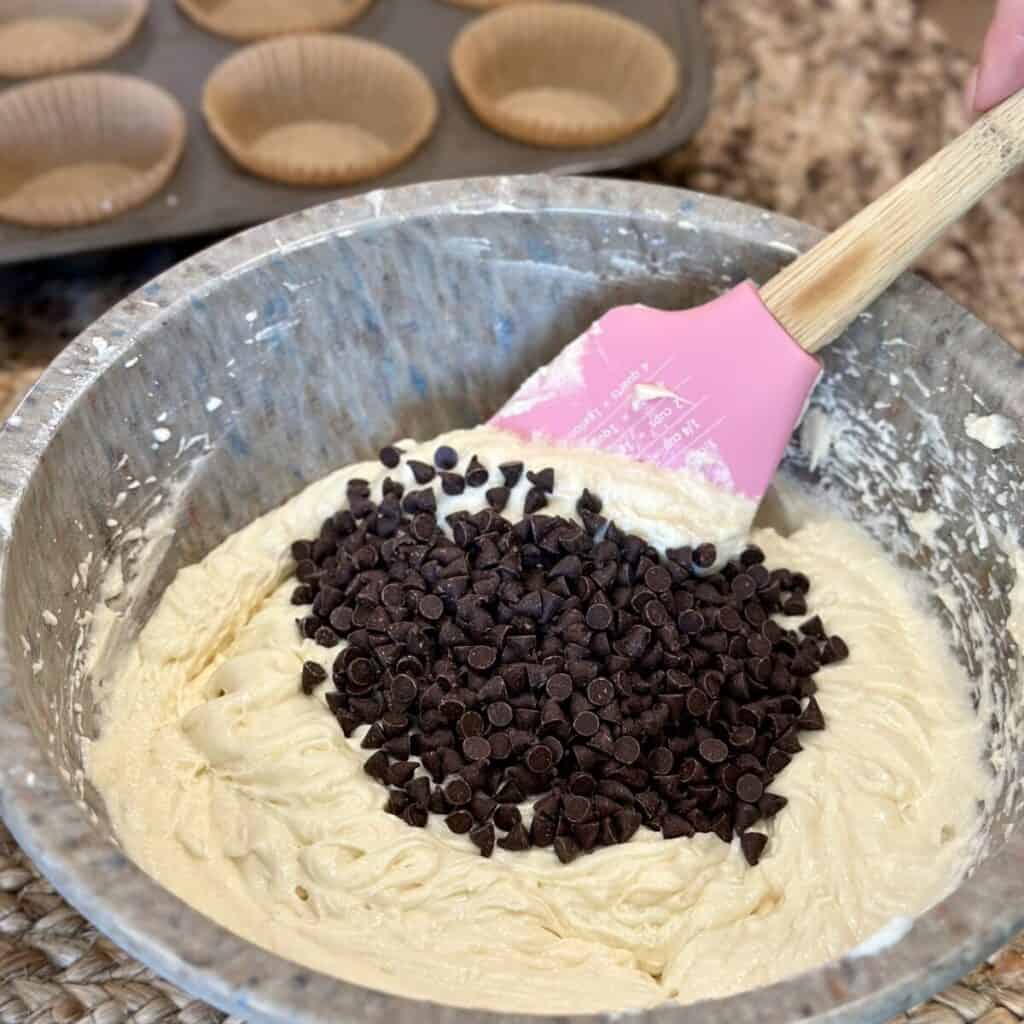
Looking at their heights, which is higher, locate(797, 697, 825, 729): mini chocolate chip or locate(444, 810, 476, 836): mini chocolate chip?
locate(797, 697, 825, 729): mini chocolate chip

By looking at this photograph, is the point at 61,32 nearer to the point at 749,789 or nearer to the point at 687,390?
the point at 687,390

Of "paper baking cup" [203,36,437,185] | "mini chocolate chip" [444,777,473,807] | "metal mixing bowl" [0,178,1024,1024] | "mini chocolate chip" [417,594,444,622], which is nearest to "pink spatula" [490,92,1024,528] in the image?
"metal mixing bowl" [0,178,1024,1024]

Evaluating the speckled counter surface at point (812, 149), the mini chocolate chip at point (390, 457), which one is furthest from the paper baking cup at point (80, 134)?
the mini chocolate chip at point (390, 457)

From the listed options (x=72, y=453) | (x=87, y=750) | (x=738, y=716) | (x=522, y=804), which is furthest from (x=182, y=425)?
(x=738, y=716)

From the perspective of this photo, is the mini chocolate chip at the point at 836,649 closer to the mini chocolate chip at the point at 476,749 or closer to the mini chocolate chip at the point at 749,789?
the mini chocolate chip at the point at 749,789

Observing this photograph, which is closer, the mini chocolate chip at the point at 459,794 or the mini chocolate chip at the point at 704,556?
the mini chocolate chip at the point at 459,794

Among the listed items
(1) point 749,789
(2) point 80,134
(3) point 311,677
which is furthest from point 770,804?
(2) point 80,134

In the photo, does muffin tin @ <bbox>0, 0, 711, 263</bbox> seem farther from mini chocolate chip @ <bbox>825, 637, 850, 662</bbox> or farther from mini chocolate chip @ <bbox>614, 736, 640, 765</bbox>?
mini chocolate chip @ <bbox>614, 736, 640, 765</bbox>
